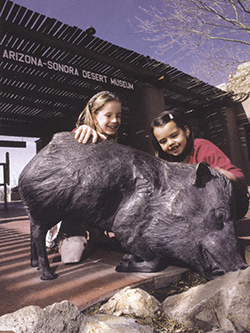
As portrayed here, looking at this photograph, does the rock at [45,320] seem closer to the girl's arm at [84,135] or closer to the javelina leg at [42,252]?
the javelina leg at [42,252]

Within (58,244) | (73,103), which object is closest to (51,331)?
(58,244)

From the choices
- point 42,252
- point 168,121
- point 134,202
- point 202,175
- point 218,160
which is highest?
point 168,121

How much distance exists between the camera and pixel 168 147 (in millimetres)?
2189

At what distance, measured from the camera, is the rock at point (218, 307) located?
1146mm

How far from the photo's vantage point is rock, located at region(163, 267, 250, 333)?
1146mm

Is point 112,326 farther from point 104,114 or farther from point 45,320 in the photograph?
point 104,114

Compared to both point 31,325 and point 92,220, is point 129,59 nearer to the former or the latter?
point 92,220

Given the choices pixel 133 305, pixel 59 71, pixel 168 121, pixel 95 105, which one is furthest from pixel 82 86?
pixel 133 305

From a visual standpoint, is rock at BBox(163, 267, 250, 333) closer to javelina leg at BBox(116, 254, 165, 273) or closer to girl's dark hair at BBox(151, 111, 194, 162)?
javelina leg at BBox(116, 254, 165, 273)

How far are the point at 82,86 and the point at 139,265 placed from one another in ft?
20.6

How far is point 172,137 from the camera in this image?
215cm

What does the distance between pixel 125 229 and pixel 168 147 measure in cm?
83

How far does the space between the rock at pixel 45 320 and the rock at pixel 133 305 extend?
0.78ft

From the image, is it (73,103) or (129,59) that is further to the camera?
(73,103)
